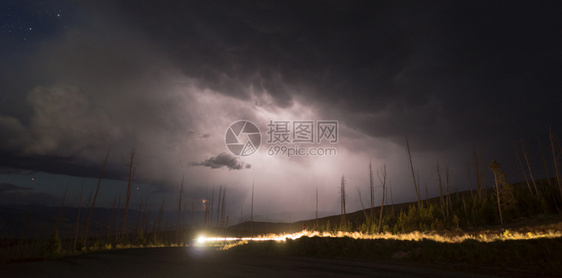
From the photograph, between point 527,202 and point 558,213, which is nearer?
point 558,213

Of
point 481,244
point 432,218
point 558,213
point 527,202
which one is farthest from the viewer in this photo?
point 432,218

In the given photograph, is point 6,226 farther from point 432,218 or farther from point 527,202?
point 527,202

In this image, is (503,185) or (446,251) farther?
(503,185)

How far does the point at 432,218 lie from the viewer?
42.2 meters

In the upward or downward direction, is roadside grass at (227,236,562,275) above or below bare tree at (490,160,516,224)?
below

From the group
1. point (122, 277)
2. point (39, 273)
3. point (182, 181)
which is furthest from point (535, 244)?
point (182, 181)

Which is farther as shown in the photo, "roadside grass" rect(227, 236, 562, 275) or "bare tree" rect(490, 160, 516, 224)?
"bare tree" rect(490, 160, 516, 224)

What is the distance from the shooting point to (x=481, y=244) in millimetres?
14977

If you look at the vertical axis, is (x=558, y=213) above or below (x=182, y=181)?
below

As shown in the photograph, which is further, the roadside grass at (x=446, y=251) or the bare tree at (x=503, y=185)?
the bare tree at (x=503, y=185)

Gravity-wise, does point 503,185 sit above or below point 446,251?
above

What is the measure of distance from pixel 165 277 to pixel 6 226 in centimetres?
21572

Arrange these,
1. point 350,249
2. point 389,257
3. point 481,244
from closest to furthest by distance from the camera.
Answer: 1. point 481,244
2. point 389,257
3. point 350,249

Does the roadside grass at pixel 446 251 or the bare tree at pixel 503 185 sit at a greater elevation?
the bare tree at pixel 503 185
